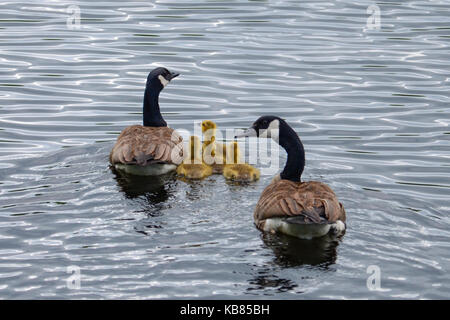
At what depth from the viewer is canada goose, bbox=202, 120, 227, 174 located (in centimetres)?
1546

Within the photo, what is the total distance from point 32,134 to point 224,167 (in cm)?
455

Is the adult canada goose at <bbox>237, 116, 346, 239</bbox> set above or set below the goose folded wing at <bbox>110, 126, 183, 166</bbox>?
below

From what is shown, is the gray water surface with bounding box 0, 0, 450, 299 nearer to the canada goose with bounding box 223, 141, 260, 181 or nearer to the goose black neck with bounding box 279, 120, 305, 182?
the canada goose with bounding box 223, 141, 260, 181

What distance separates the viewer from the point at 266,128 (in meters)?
13.7

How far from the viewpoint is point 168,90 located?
70.0 ft

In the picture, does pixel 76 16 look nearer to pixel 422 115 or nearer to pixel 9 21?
pixel 9 21

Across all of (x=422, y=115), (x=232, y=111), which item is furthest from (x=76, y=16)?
(x=422, y=115)

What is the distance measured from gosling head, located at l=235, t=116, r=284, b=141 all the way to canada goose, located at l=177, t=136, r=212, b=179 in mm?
1357

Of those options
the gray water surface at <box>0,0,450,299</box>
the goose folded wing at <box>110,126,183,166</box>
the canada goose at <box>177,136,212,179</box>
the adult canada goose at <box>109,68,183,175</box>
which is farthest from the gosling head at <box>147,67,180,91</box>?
the canada goose at <box>177,136,212,179</box>

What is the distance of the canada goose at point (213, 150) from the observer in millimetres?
15461

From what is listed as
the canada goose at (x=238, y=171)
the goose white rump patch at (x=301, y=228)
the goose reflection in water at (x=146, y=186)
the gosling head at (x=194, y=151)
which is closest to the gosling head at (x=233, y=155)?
the canada goose at (x=238, y=171)

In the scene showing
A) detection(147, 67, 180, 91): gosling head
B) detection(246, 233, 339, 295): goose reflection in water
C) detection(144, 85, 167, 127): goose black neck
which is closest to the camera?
detection(246, 233, 339, 295): goose reflection in water

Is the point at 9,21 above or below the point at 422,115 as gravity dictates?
above

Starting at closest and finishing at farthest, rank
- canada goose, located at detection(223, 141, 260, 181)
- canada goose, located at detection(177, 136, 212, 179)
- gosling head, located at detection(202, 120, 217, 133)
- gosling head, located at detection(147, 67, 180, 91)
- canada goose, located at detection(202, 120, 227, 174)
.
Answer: canada goose, located at detection(223, 141, 260, 181), canada goose, located at detection(177, 136, 212, 179), canada goose, located at detection(202, 120, 227, 174), gosling head, located at detection(202, 120, 217, 133), gosling head, located at detection(147, 67, 180, 91)
